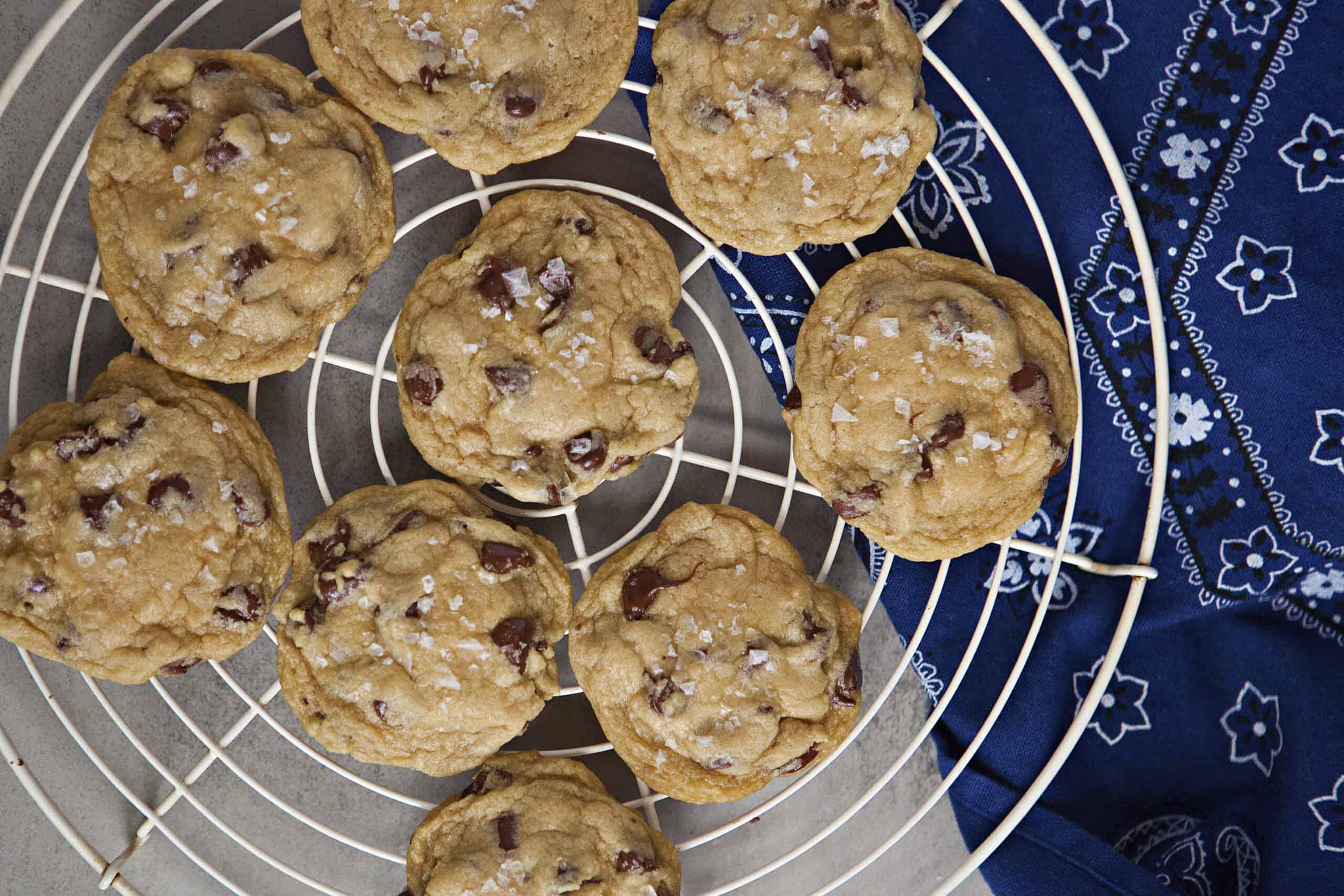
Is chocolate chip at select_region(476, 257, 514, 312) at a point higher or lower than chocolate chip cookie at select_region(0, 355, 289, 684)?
higher

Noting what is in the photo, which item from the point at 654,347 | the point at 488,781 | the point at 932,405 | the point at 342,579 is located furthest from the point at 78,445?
the point at 932,405

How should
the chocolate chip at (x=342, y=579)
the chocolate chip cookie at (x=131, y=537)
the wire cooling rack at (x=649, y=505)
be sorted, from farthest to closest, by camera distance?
the wire cooling rack at (x=649, y=505), the chocolate chip at (x=342, y=579), the chocolate chip cookie at (x=131, y=537)

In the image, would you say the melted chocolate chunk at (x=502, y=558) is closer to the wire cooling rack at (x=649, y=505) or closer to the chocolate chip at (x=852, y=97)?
the wire cooling rack at (x=649, y=505)

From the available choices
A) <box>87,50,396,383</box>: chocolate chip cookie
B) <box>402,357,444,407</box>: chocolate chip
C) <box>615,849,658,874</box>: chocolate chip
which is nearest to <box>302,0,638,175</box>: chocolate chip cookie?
<box>87,50,396,383</box>: chocolate chip cookie

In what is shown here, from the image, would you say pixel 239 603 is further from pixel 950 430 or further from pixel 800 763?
pixel 950 430

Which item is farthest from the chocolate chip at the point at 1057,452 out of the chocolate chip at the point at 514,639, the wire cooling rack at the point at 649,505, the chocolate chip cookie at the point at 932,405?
the chocolate chip at the point at 514,639

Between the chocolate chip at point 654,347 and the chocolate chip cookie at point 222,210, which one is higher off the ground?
the chocolate chip cookie at point 222,210

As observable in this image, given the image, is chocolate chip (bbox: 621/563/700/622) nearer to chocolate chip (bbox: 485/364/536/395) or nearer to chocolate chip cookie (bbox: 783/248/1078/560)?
chocolate chip cookie (bbox: 783/248/1078/560)

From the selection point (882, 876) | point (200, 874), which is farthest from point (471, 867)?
point (882, 876)
